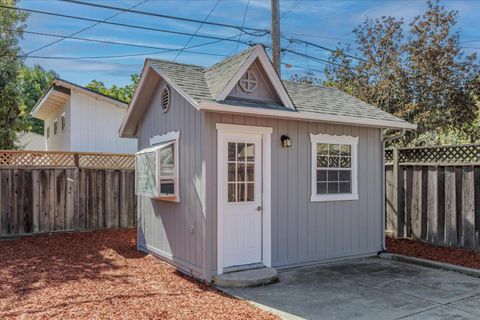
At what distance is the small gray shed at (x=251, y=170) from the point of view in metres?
6.02

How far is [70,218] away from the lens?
9.81m

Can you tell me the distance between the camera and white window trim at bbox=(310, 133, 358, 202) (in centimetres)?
712

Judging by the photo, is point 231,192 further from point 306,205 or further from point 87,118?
point 87,118

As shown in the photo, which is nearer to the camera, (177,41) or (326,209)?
(326,209)

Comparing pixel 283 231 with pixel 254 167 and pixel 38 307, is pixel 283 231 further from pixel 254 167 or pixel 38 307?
pixel 38 307

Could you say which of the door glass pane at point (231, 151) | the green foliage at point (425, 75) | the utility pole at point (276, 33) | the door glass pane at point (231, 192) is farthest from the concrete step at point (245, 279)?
the green foliage at point (425, 75)

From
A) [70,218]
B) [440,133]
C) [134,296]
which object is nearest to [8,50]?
[70,218]

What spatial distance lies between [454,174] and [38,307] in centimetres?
751

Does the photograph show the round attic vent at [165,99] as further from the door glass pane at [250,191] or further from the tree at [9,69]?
the tree at [9,69]

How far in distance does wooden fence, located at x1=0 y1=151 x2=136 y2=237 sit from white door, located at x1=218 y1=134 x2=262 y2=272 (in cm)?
518

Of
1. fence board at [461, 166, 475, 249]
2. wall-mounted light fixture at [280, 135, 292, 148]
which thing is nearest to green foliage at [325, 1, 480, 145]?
fence board at [461, 166, 475, 249]

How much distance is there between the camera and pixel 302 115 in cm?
662

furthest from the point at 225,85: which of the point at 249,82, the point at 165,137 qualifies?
the point at 165,137

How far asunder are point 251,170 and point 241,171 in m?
0.20
